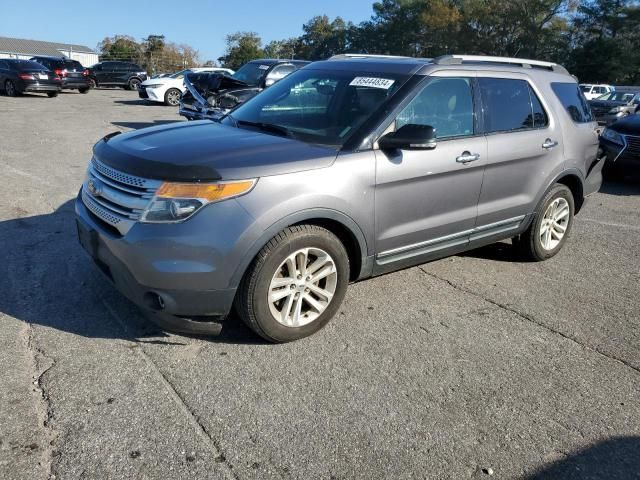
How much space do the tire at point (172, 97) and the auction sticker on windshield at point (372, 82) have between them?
1840 centimetres

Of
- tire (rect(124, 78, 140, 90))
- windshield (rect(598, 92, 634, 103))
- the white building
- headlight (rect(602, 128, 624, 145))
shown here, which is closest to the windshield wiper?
headlight (rect(602, 128, 624, 145))

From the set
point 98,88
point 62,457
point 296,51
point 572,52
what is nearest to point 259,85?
point 62,457

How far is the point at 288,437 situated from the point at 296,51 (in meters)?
94.0

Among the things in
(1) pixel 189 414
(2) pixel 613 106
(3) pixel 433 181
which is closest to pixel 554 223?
(3) pixel 433 181

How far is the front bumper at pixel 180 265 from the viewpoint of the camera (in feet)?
10.0

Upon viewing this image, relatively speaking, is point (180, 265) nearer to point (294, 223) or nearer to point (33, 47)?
point (294, 223)

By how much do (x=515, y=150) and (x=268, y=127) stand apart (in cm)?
206

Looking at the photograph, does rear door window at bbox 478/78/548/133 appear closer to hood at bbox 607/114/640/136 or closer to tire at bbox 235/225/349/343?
tire at bbox 235/225/349/343

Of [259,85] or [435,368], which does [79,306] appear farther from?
[259,85]

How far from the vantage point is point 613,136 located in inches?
374

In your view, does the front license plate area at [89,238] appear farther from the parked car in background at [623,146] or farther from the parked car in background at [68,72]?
the parked car in background at [68,72]

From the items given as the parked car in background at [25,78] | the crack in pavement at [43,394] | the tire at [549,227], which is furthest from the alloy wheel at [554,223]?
the parked car in background at [25,78]

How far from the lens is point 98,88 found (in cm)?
3197

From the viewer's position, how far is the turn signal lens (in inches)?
121
